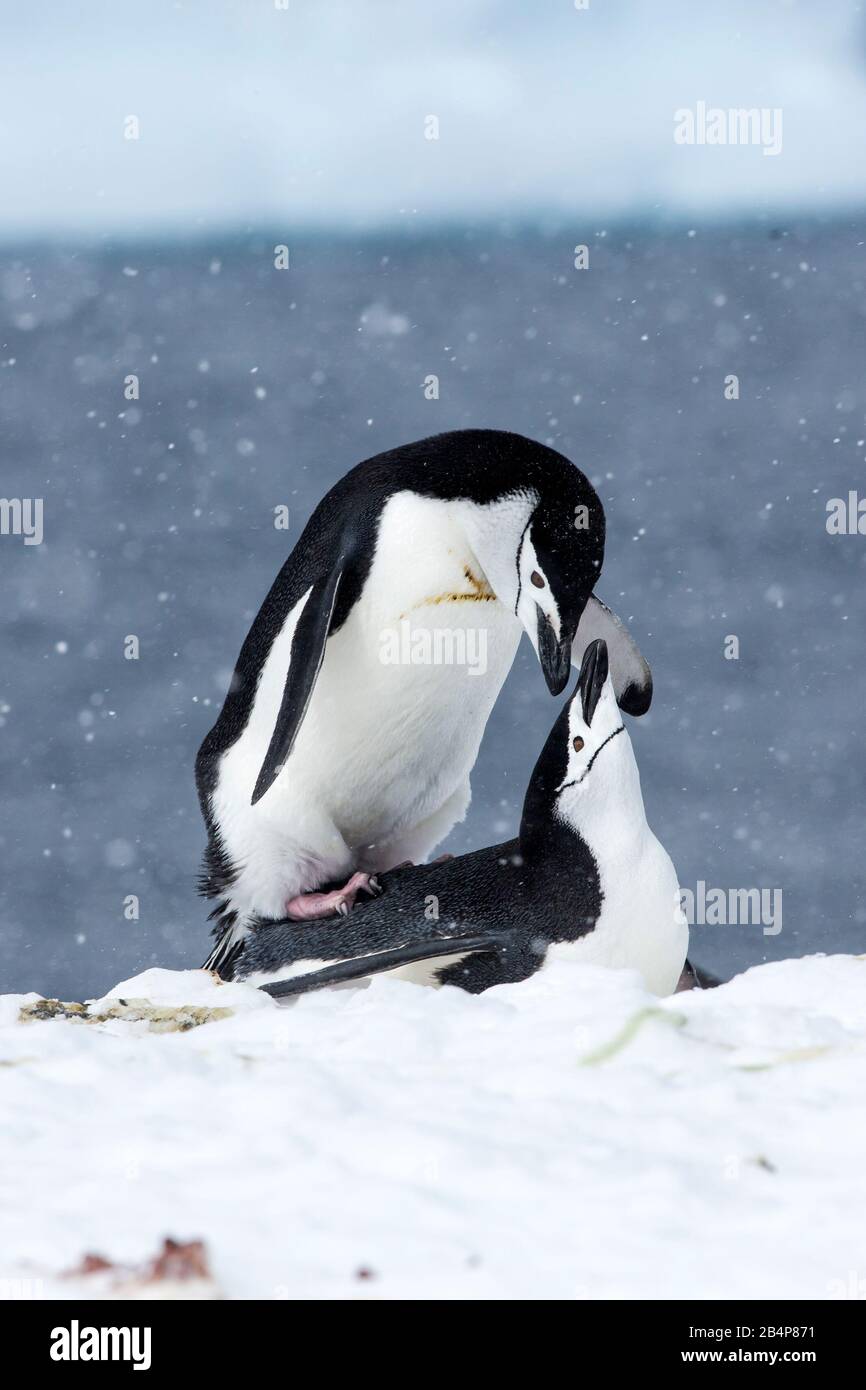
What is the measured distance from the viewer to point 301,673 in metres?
1.93

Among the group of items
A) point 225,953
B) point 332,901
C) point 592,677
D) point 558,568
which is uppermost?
point 558,568

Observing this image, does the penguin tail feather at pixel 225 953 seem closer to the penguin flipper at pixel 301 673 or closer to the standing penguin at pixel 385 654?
the standing penguin at pixel 385 654

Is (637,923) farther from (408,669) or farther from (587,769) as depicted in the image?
(408,669)

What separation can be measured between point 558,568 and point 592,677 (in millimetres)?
149

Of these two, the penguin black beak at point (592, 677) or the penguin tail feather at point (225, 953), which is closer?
the penguin black beak at point (592, 677)

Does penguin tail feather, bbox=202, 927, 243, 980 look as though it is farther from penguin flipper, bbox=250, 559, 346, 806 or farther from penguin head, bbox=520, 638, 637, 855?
penguin head, bbox=520, 638, 637, 855

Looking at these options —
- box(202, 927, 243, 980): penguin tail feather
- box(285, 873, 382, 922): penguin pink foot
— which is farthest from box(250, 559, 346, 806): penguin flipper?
box(202, 927, 243, 980): penguin tail feather

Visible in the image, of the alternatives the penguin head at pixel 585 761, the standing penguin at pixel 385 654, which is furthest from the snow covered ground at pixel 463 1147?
the standing penguin at pixel 385 654

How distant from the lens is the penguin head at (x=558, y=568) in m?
1.90

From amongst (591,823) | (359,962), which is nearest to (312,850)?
(359,962)

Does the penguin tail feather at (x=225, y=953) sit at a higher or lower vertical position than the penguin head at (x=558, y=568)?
lower

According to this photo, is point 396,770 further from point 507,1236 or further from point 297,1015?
point 507,1236

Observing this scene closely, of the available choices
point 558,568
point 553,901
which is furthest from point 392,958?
point 558,568

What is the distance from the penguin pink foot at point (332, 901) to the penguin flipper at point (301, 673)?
193 millimetres
